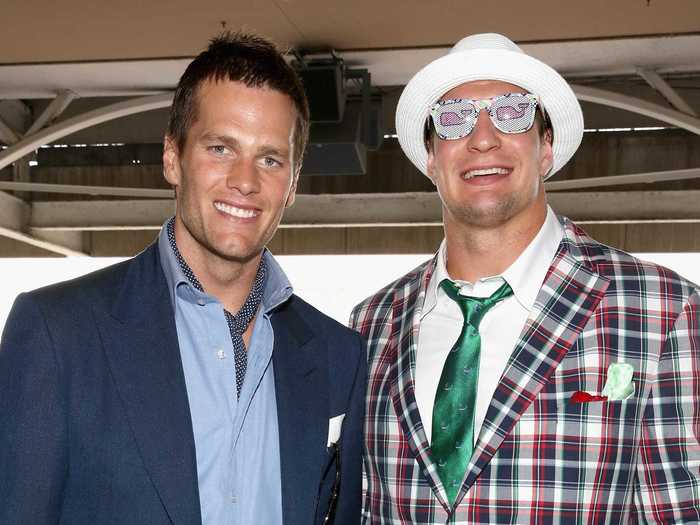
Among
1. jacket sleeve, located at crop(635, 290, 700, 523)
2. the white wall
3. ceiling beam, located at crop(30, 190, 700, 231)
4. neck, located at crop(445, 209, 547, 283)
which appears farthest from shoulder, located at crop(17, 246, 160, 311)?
the white wall

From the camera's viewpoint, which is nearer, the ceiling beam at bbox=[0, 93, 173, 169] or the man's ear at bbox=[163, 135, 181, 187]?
the man's ear at bbox=[163, 135, 181, 187]

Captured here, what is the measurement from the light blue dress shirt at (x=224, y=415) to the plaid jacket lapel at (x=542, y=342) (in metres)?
0.50

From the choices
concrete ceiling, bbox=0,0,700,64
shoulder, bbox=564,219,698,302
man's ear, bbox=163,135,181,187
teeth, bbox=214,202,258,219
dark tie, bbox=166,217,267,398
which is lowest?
dark tie, bbox=166,217,267,398

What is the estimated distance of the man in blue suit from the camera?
6.47 feet

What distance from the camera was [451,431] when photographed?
2.34 m

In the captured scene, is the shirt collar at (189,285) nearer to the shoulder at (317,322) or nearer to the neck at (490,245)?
the shoulder at (317,322)

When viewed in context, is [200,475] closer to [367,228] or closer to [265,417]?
[265,417]

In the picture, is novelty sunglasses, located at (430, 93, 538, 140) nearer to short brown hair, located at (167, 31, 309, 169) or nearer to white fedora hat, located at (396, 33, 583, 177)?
white fedora hat, located at (396, 33, 583, 177)

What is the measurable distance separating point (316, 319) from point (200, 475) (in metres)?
0.63

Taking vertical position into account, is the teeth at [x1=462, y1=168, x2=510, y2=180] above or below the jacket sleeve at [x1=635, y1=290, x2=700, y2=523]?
above

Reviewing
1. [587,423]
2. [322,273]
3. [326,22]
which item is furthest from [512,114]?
[322,273]

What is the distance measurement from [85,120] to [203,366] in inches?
236

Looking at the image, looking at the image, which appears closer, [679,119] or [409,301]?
[409,301]

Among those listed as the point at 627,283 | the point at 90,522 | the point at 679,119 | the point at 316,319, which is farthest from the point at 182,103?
the point at 679,119
